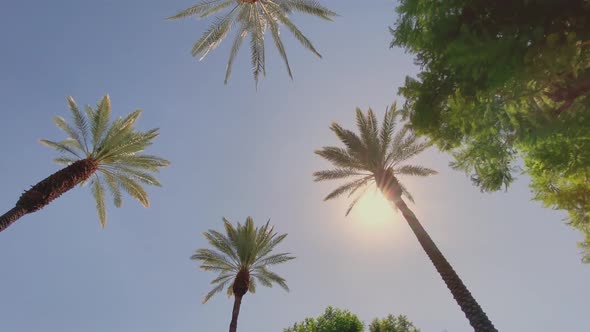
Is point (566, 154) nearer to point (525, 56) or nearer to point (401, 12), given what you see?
point (525, 56)

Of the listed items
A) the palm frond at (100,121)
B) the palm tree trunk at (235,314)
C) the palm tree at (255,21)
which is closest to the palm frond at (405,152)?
the palm tree at (255,21)

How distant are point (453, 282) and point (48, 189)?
16027 mm

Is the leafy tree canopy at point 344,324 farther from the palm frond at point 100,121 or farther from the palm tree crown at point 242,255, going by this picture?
the palm frond at point 100,121

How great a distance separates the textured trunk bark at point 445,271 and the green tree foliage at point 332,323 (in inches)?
497

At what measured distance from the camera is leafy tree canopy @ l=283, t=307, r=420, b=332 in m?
24.0

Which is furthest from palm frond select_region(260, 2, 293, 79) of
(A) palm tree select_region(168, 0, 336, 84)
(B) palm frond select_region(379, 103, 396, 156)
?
(B) palm frond select_region(379, 103, 396, 156)

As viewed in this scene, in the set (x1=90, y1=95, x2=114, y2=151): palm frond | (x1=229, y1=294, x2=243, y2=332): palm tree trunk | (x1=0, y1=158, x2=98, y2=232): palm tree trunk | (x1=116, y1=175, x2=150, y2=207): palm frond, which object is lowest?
(x1=229, y1=294, x2=243, y2=332): palm tree trunk

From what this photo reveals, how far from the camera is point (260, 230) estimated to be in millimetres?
22656

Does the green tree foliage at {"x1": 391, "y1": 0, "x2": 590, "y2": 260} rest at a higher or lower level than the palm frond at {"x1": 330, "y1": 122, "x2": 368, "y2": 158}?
lower

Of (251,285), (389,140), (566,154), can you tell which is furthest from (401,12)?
(251,285)

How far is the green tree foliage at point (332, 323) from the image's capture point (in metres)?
24.0

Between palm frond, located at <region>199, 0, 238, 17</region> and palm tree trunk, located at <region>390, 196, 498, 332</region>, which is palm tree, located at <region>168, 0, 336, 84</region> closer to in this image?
palm frond, located at <region>199, 0, 238, 17</region>

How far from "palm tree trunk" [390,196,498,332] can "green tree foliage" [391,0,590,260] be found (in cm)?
422

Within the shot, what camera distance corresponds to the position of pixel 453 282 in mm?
11688
